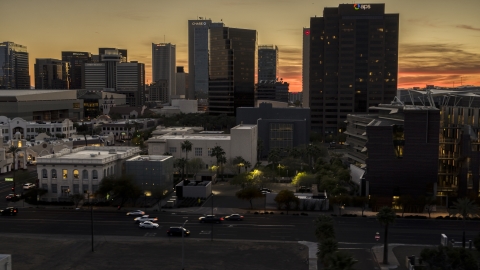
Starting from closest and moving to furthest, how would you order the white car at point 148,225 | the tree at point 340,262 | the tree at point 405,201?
the tree at point 340,262
the white car at point 148,225
the tree at point 405,201

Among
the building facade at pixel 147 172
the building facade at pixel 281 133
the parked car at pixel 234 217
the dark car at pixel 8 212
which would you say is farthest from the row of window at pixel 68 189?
the building facade at pixel 281 133

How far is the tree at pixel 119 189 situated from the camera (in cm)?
7544

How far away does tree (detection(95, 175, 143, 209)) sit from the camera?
247 ft

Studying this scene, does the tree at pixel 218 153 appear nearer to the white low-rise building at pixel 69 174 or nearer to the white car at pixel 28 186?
the white low-rise building at pixel 69 174

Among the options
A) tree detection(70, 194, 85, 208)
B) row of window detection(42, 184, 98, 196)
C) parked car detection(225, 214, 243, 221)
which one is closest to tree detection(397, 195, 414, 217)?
parked car detection(225, 214, 243, 221)

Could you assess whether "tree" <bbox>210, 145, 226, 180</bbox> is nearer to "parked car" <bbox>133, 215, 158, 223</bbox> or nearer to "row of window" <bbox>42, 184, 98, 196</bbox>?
"row of window" <bbox>42, 184, 98, 196</bbox>

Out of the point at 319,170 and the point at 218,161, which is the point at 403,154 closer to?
the point at 319,170

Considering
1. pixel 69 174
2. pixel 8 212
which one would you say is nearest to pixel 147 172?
pixel 69 174

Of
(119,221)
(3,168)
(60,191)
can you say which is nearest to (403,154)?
(119,221)

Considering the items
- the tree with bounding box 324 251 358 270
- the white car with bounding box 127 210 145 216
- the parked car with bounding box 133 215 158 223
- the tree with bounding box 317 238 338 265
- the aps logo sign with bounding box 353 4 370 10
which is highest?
the aps logo sign with bounding box 353 4 370 10

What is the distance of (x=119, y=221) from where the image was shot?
6875 centimetres

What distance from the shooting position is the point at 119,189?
75.0m

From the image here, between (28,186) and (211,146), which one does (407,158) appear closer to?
(211,146)

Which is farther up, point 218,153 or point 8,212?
point 218,153
